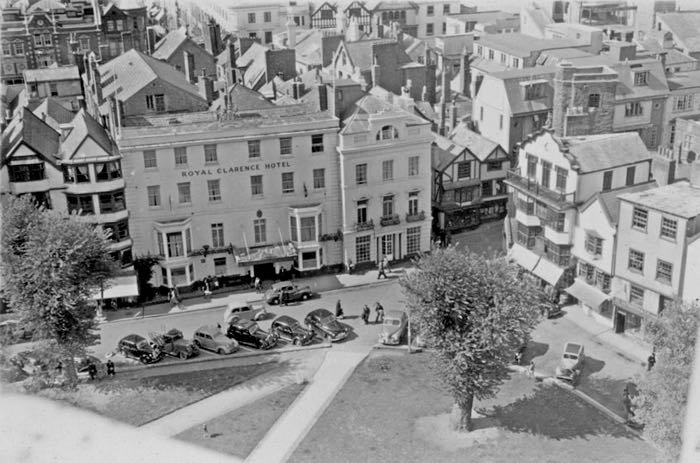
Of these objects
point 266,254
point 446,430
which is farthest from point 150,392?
point 266,254

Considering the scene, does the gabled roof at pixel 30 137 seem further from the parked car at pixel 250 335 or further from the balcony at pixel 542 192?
the balcony at pixel 542 192

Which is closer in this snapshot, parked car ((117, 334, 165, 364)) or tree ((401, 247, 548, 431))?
tree ((401, 247, 548, 431))

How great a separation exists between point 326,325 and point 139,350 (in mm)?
12655

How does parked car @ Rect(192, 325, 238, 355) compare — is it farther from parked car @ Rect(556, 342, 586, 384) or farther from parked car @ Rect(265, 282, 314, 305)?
parked car @ Rect(556, 342, 586, 384)

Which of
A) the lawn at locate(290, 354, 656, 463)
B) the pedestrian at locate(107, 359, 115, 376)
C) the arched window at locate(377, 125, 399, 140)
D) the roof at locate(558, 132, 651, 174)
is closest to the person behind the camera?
the lawn at locate(290, 354, 656, 463)

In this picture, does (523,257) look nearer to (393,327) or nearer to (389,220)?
(389,220)

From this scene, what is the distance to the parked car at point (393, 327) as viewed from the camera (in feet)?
175

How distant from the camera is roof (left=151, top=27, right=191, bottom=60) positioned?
9688 centimetres

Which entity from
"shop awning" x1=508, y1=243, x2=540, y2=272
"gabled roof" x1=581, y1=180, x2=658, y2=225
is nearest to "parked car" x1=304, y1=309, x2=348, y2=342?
"shop awning" x1=508, y1=243, x2=540, y2=272

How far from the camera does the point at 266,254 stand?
63375 mm

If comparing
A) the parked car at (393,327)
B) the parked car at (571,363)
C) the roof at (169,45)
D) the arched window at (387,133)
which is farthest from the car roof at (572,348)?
the roof at (169,45)

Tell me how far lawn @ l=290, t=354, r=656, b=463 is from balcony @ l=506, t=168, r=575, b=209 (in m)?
14.3

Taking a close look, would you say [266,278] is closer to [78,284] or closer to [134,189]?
[134,189]

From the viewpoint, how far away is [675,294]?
162ft
